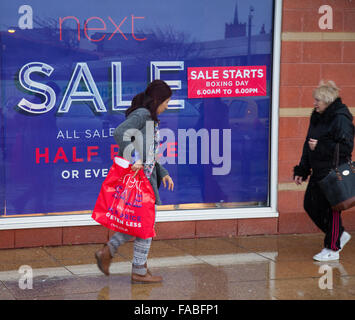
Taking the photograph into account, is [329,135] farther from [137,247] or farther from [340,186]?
[137,247]

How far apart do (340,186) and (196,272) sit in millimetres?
1581

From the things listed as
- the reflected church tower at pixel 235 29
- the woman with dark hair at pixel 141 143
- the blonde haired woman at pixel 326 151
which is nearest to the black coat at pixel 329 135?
the blonde haired woman at pixel 326 151

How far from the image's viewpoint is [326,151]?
650 cm

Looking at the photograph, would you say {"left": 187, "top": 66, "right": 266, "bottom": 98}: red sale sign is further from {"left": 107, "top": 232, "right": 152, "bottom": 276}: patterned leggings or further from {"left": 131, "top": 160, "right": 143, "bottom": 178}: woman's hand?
{"left": 107, "top": 232, "right": 152, "bottom": 276}: patterned leggings

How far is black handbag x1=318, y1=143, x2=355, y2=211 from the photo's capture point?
20.8 feet

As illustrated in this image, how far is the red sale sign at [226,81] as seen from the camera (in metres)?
7.53

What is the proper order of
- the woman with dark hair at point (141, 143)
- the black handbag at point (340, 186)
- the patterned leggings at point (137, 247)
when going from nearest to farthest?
the woman with dark hair at point (141, 143) → the patterned leggings at point (137, 247) → the black handbag at point (340, 186)

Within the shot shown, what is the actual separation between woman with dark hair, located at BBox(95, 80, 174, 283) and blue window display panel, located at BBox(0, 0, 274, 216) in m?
1.64

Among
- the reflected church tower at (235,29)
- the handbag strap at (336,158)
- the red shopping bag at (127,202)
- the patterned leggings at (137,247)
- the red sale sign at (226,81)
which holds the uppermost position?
the reflected church tower at (235,29)

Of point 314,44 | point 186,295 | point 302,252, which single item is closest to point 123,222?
point 186,295

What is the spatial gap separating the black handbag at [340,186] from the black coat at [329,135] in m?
0.08

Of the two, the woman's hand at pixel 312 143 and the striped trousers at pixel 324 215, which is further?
the striped trousers at pixel 324 215

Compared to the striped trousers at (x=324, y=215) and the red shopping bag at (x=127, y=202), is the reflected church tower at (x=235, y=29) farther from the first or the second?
the red shopping bag at (x=127, y=202)

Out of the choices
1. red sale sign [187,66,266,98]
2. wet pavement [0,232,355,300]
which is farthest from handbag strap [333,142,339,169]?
red sale sign [187,66,266,98]
